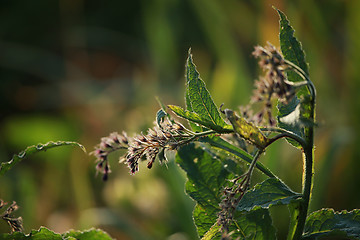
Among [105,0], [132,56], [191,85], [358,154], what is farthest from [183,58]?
[191,85]

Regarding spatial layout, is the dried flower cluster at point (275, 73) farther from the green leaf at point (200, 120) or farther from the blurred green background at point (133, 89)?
the blurred green background at point (133, 89)

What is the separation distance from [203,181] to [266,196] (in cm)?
11

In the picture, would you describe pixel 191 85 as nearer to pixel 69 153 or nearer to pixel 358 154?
pixel 358 154

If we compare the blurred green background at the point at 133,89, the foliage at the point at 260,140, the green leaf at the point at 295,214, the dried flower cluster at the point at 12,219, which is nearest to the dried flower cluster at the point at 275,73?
the foliage at the point at 260,140

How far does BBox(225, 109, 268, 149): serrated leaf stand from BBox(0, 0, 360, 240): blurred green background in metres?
0.97

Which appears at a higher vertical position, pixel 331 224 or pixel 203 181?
pixel 203 181

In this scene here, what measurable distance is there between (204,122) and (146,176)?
1162 millimetres

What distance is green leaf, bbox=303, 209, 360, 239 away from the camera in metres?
0.49

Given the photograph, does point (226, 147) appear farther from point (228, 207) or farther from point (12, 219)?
point (12, 219)

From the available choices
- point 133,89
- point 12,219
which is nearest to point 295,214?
point 12,219

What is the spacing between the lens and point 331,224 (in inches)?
19.8

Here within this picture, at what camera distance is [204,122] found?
1.54 ft

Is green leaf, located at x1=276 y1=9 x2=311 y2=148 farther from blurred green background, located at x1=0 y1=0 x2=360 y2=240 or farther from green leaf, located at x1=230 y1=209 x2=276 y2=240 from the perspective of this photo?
blurred green background, located at x1=0 y1=0 x2=360 y2=240

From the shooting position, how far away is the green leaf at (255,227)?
1.78 ft
